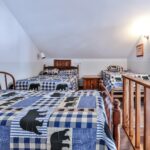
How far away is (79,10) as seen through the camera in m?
4.05

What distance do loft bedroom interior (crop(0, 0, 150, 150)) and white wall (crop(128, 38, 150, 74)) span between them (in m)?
0.02

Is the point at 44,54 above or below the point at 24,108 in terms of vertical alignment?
above

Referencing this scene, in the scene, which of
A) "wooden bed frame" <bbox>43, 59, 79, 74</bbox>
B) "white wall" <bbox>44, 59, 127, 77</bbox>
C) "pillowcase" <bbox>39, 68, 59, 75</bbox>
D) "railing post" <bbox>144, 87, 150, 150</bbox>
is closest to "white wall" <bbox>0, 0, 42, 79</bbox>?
"pillowcase" <bbox>39, 68, 59, 75</bbox>

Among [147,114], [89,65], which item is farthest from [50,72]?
[147,114]

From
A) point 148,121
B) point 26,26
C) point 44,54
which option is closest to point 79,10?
point 26,26

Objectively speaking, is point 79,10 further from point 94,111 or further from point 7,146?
point 7,146

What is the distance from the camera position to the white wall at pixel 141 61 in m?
4.62

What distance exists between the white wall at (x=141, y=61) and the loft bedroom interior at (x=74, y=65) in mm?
23

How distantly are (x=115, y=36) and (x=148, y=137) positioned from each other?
3.76 m

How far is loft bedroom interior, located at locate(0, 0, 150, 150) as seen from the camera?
1156 mm

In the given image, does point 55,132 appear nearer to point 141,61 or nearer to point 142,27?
point 142,27

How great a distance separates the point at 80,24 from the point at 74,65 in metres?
2.05

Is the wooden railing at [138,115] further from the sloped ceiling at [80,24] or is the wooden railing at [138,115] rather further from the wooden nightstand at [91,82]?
the wooden nightstand at [91,82]

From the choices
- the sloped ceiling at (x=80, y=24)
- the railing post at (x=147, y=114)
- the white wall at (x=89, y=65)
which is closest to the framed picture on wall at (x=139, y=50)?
the sloped ceiling at (x=80, y=24)
